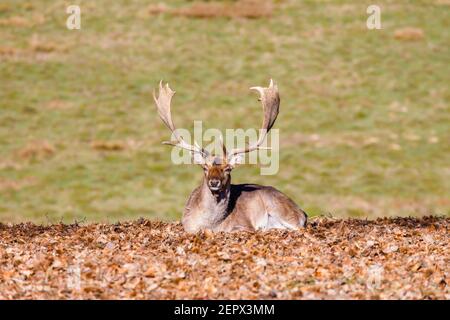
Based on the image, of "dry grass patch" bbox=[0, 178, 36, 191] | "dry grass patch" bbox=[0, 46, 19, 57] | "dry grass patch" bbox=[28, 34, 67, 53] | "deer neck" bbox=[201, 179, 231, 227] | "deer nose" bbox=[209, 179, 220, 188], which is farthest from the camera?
"dry grass patch" bbox=[28, 34, 67, 53]

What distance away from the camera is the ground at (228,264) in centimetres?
1034

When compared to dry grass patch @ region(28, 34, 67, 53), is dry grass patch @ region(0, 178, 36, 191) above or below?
below

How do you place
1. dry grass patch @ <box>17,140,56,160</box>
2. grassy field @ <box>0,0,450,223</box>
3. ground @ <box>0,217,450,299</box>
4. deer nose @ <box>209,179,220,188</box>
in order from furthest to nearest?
1. dry grass patch @ <box>17,140,56,160</box>
2. grassy field @ <box>0,0,450,223</box>
3. deer nose @ <box>209,179,220,188</box>
4. ground @ <box>0,217,450,299</box>

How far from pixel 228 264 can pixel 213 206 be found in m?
3.26

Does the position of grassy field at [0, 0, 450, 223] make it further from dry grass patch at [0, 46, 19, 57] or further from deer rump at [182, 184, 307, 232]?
deer rump at [182, 184, 307, 232]

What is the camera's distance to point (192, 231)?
47.9ft

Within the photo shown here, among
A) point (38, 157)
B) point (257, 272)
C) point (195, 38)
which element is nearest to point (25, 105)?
point (38, 157)

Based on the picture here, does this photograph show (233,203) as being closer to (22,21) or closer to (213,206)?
(213,206)

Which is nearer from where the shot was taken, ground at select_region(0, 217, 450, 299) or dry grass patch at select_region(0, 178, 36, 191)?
ground at select_region(0, 217, 450, 299)

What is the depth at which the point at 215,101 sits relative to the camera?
42.7 meters

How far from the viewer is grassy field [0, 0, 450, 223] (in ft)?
113

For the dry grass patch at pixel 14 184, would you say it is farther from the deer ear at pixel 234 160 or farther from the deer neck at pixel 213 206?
the deer ear at pixel 234 160

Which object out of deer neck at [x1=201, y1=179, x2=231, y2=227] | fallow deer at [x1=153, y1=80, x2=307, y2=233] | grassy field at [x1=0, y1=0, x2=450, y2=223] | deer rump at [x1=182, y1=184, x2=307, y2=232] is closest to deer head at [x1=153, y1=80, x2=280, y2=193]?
fallow deer at [x1=153, y1=80, x2=307, y2=233]

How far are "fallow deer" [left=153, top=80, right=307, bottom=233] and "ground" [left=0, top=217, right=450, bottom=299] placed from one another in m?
0.46
